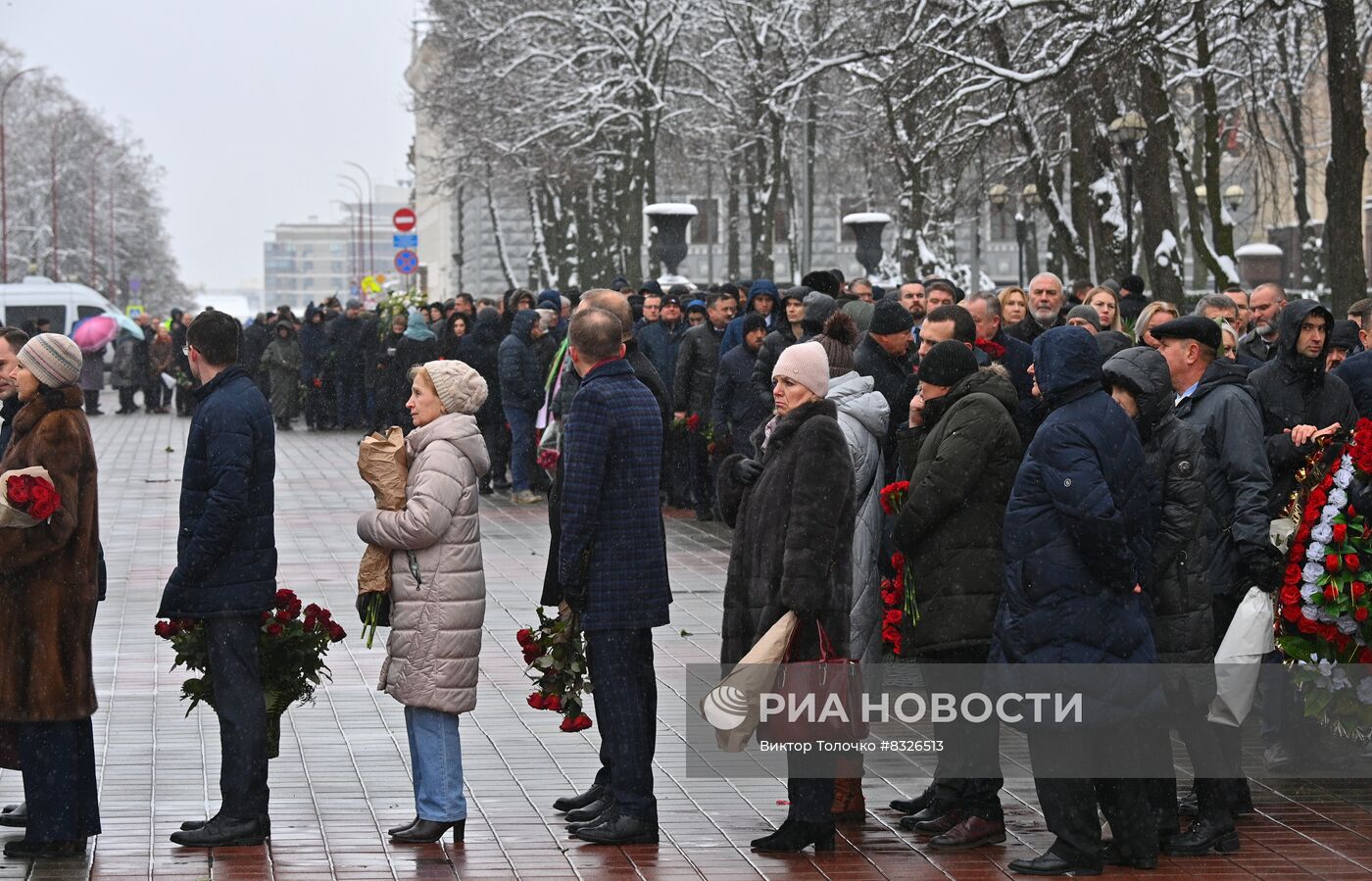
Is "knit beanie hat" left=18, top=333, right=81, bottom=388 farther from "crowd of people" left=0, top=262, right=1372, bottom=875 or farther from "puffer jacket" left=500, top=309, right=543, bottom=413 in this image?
"puffer jacket" left=500, top=309, right=543, bottom=413

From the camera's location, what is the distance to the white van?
169 ft

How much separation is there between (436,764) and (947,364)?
2.38m

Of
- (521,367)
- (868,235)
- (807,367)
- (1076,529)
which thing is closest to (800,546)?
(807,367)

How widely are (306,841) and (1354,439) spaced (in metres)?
4.40

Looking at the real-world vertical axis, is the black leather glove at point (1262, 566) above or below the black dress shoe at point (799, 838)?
above

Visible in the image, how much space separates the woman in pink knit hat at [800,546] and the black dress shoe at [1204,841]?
1225mm

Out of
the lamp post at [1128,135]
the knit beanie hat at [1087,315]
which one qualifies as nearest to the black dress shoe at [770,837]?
the knit beanie hat at [1087,315]

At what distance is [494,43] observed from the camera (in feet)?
160

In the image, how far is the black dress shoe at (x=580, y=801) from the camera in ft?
26.6

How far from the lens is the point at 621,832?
7613 mm

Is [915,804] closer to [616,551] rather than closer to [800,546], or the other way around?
[800,546]

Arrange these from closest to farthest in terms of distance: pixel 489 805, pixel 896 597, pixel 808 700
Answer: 1. pixel 808 700
2. pixel 896 597
3. pixel 489 805

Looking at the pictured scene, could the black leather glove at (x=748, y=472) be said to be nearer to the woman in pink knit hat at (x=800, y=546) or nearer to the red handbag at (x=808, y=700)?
the woman in pink knit hat at (x=800, y=546)

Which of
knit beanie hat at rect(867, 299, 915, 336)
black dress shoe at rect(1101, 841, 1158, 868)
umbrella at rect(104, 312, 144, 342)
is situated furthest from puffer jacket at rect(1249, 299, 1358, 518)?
umbrella at rect(104, 312, 144, 342)
